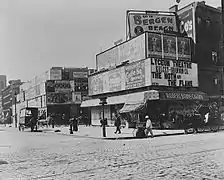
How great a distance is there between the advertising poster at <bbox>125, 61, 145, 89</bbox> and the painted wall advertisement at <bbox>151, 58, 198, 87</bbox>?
54.2 inches

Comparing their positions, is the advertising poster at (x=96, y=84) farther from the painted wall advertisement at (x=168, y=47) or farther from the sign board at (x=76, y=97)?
the sign board at (x=76, y=97)

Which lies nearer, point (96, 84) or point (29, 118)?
point (29, 118)

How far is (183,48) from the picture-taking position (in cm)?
3584

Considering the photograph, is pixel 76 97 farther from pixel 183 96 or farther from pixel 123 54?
pixel 183 96

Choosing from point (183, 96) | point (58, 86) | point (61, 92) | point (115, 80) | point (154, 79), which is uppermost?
point (58, 86)

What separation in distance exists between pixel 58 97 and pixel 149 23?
27.7 metres

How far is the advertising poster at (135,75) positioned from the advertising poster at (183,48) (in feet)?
17.1

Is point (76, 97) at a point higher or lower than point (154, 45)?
lower

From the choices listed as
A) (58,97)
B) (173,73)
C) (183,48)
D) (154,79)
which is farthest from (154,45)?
(58,97)

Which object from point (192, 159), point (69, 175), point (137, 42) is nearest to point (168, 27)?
point (137, 42)

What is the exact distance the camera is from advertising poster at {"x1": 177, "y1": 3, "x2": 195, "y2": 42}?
1436 inches

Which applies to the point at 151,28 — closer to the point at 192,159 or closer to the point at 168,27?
the point at 168,27

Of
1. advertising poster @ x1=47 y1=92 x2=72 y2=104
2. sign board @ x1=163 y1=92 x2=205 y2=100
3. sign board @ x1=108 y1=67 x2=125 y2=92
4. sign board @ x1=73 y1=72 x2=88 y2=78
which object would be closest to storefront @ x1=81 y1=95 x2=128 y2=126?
sign board @ x1=108 y1=67 x2=125 y2=92

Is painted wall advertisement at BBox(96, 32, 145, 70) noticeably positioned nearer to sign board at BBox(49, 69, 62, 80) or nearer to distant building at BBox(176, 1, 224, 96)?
distant building at BBox(176, 1, 224, 96)
